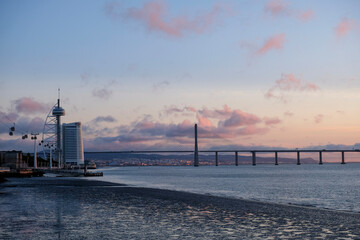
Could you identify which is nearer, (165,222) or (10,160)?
(165,222)

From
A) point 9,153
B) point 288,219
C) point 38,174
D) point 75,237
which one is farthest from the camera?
point 9,153

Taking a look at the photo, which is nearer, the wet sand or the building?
the wet sand

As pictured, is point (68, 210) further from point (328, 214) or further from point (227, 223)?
point (328, 214)

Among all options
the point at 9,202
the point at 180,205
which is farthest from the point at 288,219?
the point at 9,202

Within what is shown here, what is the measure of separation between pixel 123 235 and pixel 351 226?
1364 centimetres

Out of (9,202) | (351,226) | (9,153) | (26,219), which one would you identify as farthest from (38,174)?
(351,226)

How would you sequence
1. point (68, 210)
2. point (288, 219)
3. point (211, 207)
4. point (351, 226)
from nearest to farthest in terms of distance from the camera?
point (351, 226)
point (288, 219)
point (68, 210)
point (211, 207)

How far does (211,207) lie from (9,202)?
17160 millimetres

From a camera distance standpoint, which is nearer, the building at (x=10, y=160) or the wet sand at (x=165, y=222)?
the wet sand at (x=165, y=222)

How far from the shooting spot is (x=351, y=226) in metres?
27.4

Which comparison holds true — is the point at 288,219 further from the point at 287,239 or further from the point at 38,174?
the point at 38,174

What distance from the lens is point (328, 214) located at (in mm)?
34250

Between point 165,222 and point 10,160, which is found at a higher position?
point 10,160

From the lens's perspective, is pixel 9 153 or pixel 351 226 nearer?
pixel 351 226
